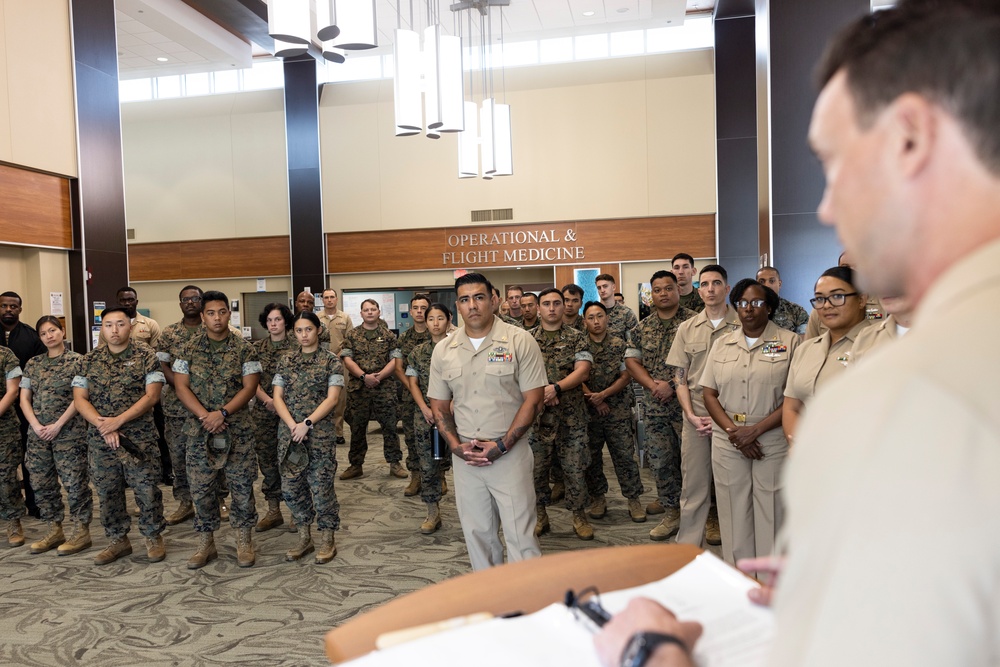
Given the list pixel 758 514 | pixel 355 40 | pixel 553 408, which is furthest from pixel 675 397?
pixel 355 40

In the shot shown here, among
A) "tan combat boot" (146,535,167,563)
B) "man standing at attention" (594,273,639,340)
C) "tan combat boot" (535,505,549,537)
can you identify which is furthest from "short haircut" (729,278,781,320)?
"tan combat boot" (146,535,167,563)

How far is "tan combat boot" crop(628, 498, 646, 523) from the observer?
15.8 feet

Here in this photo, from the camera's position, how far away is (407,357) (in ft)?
20.2

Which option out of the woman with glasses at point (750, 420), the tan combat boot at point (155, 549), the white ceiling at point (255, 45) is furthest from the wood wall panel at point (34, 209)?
the woman with glasses at point (750, 420)

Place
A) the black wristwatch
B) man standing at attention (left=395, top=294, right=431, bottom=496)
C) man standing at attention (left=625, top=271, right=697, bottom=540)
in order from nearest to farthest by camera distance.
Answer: the black wristwatch
man standing at attention (left=625, top=271, right=697, bottom=540)
man standing at attention (left=395, top=294, right=431, bottom=496)

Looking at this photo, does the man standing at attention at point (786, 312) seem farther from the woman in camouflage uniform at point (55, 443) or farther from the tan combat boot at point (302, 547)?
the woman in camouflage uniform at point (55, 443)

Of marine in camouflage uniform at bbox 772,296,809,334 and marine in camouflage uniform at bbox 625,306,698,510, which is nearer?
marine in camouflage uniform at bbox 625,306,698,510

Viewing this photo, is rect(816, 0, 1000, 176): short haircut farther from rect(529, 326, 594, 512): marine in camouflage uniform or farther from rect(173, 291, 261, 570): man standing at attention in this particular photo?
rect(173, 291, 261, 570): man standing at attention

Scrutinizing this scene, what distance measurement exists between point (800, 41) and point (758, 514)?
3632 mm

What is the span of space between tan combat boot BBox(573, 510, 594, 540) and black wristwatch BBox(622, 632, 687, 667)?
3829 millimetres

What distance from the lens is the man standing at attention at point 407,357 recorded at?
5.85 m

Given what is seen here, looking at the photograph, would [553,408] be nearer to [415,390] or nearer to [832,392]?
[415,390]

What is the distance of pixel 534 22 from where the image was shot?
9.88 m

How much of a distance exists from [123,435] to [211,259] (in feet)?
25.0
